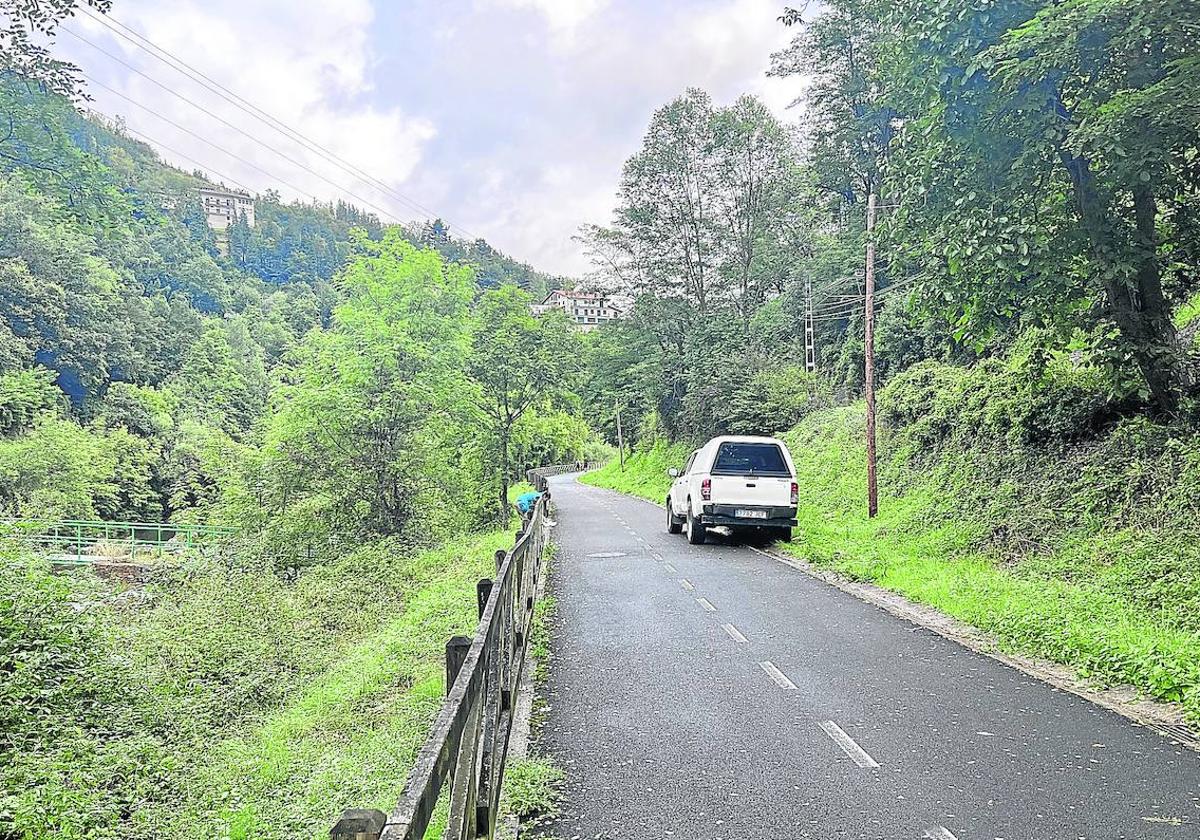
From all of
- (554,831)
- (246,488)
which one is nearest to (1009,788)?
(554,831)

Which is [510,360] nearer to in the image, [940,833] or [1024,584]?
[1024,584]

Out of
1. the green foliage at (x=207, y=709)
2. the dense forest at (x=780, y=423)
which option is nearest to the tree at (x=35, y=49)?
the dense forest at (x=780, y=423)

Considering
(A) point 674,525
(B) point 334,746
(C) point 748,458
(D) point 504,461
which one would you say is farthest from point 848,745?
(D) point 504,461

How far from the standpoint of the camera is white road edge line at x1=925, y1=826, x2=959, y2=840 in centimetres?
422

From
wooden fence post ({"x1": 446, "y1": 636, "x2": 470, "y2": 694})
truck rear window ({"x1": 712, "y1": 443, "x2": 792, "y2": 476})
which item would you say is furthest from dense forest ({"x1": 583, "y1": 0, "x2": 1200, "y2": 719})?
wooden fence post ({"x1": 446, "y1": 636, "x2": 470, "y2": 694})

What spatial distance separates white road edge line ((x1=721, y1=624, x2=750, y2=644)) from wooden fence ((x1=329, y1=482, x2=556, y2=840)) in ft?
10.3

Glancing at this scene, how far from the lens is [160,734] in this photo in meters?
9.39

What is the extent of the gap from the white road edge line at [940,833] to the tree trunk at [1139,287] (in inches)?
313

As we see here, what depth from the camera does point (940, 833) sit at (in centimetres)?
427

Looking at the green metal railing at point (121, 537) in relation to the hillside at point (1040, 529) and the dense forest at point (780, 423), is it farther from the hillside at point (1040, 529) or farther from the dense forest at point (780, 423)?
the hillside at point (1040, 529)

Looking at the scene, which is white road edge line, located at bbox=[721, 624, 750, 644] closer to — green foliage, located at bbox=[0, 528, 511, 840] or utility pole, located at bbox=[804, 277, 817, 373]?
green foliage, located at bbox=[0, 528, 511, 840]

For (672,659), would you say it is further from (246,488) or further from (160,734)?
(246,488)

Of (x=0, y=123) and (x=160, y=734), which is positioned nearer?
(x=160, y=734)

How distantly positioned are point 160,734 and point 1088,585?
10863 mm
